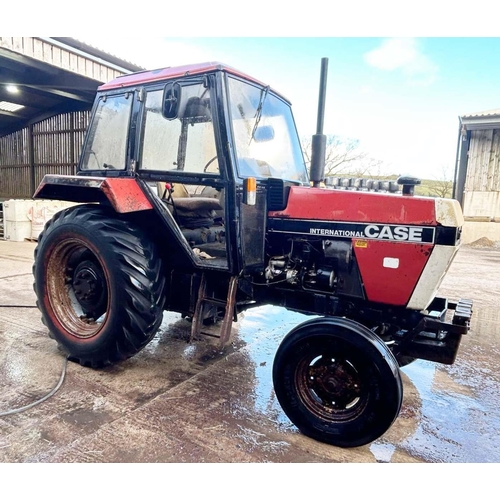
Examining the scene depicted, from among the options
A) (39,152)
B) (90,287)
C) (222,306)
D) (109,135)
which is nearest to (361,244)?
(222,306)

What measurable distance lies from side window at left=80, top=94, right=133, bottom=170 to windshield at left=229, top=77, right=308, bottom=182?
2.98ft

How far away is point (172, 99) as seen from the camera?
8.25 feet

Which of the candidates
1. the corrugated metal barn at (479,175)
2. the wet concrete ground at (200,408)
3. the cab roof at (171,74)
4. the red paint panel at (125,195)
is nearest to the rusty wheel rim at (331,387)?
the wet concrete ground at (200,408)

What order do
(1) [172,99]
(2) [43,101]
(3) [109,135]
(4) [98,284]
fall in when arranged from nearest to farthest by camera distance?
(1) [172,99] < (4) [98,284] < (3) [109,135] < (2) [43,101]

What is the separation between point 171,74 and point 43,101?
42.2ft

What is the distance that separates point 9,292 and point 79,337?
262cm

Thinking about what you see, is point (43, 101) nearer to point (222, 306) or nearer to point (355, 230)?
point (222, 306)

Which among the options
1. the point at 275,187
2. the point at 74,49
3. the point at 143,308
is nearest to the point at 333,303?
the point at 275,187

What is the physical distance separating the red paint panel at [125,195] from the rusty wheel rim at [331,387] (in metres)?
1.50

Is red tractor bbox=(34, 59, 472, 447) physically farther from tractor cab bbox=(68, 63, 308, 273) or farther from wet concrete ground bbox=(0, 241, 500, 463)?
wet concrete ground bbox=(0, 241, 500, 463)

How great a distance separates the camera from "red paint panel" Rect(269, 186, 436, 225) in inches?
89.5

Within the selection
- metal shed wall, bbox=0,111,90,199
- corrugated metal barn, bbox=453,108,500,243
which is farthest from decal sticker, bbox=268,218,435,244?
metal shed wall, bbox=0,111,90,199

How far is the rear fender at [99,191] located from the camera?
2658 millimetres

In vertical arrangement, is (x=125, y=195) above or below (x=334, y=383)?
above
